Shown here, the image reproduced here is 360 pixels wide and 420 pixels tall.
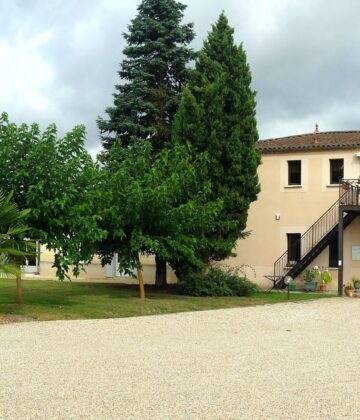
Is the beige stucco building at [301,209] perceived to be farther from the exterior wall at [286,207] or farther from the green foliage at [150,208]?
the green foliage at [150,208]

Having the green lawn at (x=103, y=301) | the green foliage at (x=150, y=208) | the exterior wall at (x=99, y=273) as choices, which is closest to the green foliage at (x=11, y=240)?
the green lawn at (x=103, y=301)

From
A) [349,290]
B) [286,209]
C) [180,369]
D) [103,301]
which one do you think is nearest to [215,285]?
[103,301]

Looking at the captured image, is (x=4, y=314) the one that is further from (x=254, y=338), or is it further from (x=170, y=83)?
(x=170, y=83)

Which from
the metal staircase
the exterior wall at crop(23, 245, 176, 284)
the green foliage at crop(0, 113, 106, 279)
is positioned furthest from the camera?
the exterior wall at crop(23, 245, 176, 284)

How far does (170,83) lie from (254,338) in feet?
62.9

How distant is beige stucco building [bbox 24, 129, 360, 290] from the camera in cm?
2853

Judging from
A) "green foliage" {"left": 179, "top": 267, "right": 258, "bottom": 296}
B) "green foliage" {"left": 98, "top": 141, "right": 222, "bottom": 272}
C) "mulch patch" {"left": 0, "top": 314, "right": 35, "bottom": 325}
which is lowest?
"mulch patch" {"left": 0, "top": 314, "right": 35, "bottom": 325}

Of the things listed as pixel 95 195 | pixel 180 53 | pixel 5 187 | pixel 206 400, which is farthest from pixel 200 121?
pixel 206 400

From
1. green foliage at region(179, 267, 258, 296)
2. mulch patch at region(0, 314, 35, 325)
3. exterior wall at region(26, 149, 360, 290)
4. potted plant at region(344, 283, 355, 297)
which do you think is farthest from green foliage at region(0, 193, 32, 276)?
exterior wall at region(26, 149, 360, 290)

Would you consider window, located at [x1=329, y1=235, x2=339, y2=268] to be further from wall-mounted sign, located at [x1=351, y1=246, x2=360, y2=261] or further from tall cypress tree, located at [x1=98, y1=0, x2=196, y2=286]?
tall cypress tree, located at [x1=98, y1=0, x2=196, y2=286]

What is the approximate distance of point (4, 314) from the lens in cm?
1563

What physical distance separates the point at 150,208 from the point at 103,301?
10.00 feet

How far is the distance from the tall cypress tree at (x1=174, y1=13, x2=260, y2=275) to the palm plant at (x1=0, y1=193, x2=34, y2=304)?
9.25 metres

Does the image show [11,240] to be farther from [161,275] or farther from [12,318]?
[161,275]
